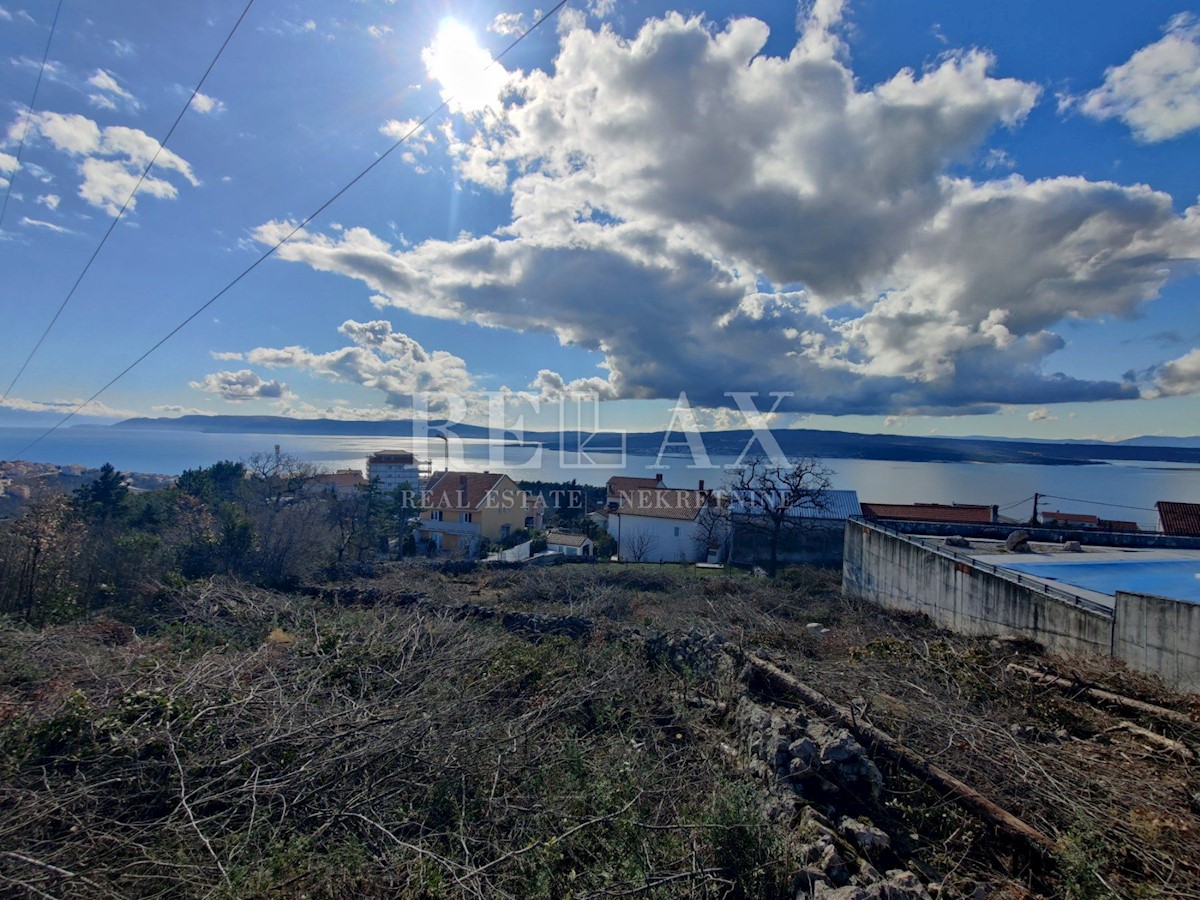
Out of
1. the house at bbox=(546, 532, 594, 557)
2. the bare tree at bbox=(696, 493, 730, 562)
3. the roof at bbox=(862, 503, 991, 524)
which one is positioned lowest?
the house at bbox=(546, 532, 594, 557)

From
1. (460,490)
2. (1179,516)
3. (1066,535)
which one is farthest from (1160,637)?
(460,490)

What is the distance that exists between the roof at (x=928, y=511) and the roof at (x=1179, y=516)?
5.72 meters

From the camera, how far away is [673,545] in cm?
2678

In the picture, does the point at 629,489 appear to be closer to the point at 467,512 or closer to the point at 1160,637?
the point at 467,512

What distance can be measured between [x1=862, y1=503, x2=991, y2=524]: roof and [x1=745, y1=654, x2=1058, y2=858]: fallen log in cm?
2223

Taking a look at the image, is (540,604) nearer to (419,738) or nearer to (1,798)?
(419,738)

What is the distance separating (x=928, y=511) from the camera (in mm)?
26250

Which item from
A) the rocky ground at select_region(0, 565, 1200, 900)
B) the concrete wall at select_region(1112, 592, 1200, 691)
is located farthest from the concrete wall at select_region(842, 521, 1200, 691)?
the rocky ground at select_region(0, 565, 1200, 900)

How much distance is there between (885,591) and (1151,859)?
11594 millimetres

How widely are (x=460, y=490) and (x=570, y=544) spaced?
6.93 metres

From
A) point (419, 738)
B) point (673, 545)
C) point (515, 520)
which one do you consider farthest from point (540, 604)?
point (515, 520)

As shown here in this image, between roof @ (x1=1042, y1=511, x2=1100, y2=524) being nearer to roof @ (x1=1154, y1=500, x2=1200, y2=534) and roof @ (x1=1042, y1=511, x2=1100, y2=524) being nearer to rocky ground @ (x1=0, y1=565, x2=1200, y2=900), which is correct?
roof @ (x1=1154, y1=500, x2=1200, y2=534)

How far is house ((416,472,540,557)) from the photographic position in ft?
88.0

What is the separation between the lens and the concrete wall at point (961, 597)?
746 cm
